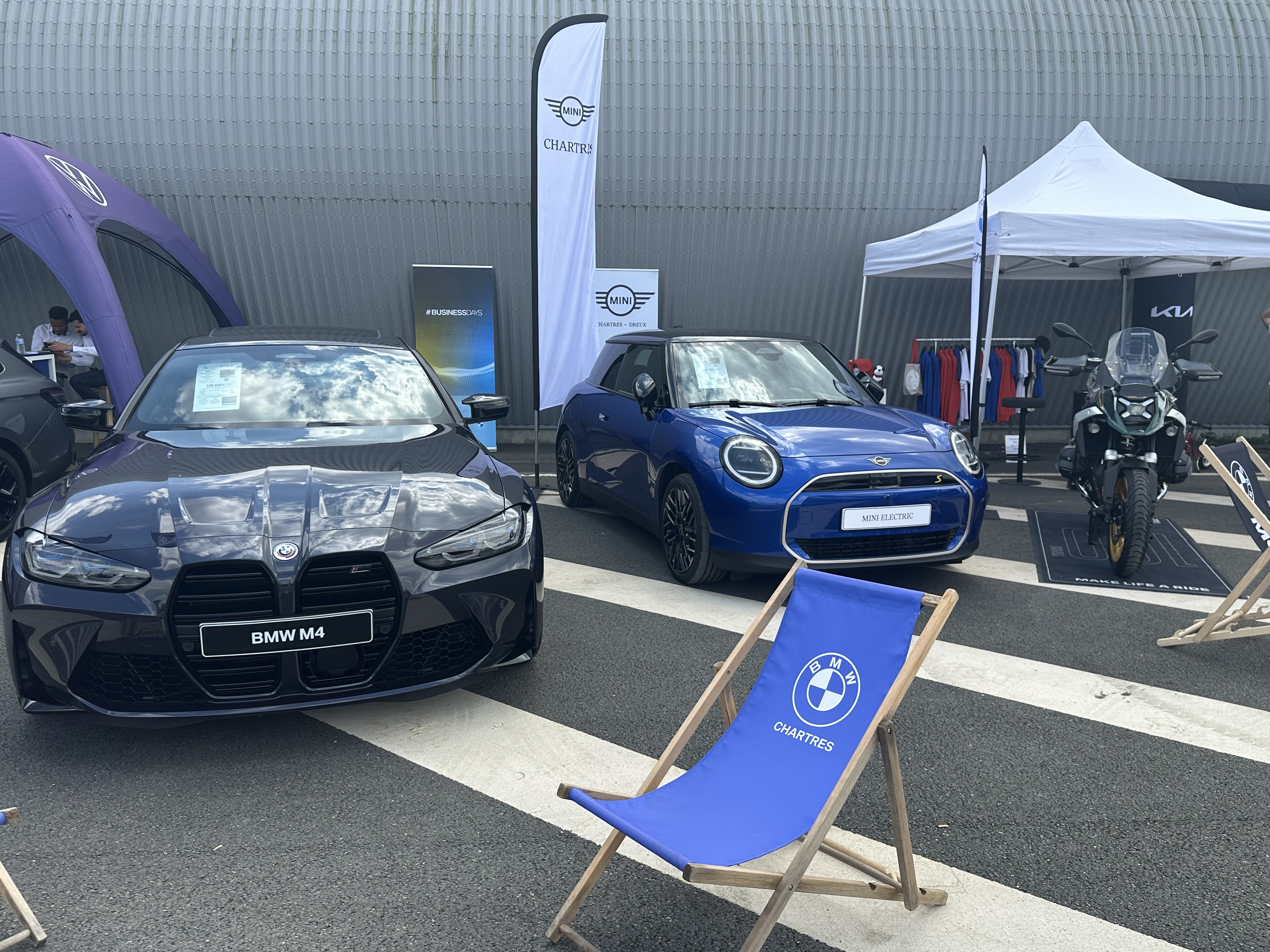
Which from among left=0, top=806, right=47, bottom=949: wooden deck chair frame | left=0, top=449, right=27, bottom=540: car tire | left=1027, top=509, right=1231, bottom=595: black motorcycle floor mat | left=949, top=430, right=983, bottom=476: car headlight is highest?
left=949, top=430, right=983, bottom=476: car headlight

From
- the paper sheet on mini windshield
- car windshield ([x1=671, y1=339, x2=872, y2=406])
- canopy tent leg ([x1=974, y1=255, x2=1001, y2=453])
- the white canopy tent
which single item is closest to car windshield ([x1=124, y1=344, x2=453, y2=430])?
the paper sheet on mini windshield

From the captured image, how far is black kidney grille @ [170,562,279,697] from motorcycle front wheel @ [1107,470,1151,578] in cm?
494

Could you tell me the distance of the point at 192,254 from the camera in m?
11.7

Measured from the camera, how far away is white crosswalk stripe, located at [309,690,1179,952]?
2.45 m

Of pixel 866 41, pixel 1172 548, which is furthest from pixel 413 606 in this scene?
pixel 866 41

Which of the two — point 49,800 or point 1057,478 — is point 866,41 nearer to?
point 1057,478

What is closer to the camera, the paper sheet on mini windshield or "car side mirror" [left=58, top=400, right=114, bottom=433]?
the paper sheet on mini windshield

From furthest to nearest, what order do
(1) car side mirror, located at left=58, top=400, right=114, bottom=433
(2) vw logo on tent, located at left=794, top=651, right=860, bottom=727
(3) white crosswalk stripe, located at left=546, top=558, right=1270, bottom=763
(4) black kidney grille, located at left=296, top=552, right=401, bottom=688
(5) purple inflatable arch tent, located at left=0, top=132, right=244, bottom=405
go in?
(5) purple inflatable arch tent, located at left=0, top=132, right=244, bottom=405 < (1) car side mirror, located at left=58, top=400, right=114, bottom=433 < (3) white crosswalk stripe, located at left=546, top=558, right=1270, bottom=763 < (4) black kidney grille, located at left=296, top=552, right=401, bottom=688 < (2) vw logo on tent, located at left=794, top=651, right=860, bottom=727

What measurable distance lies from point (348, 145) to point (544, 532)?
24.3ft

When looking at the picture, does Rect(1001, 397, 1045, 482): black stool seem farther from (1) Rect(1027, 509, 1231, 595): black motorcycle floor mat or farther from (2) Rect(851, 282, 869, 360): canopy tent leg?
(2) Rect(851, 282, 869, 360): canopy tent leg

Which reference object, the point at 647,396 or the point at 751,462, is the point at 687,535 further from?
the point at 647,396

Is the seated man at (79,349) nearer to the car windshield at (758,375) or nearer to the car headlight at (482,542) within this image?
the car windshield at (758,375)

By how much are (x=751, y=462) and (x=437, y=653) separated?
8.02ft

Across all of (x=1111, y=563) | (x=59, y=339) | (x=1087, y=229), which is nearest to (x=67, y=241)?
(x=59, y=339)
